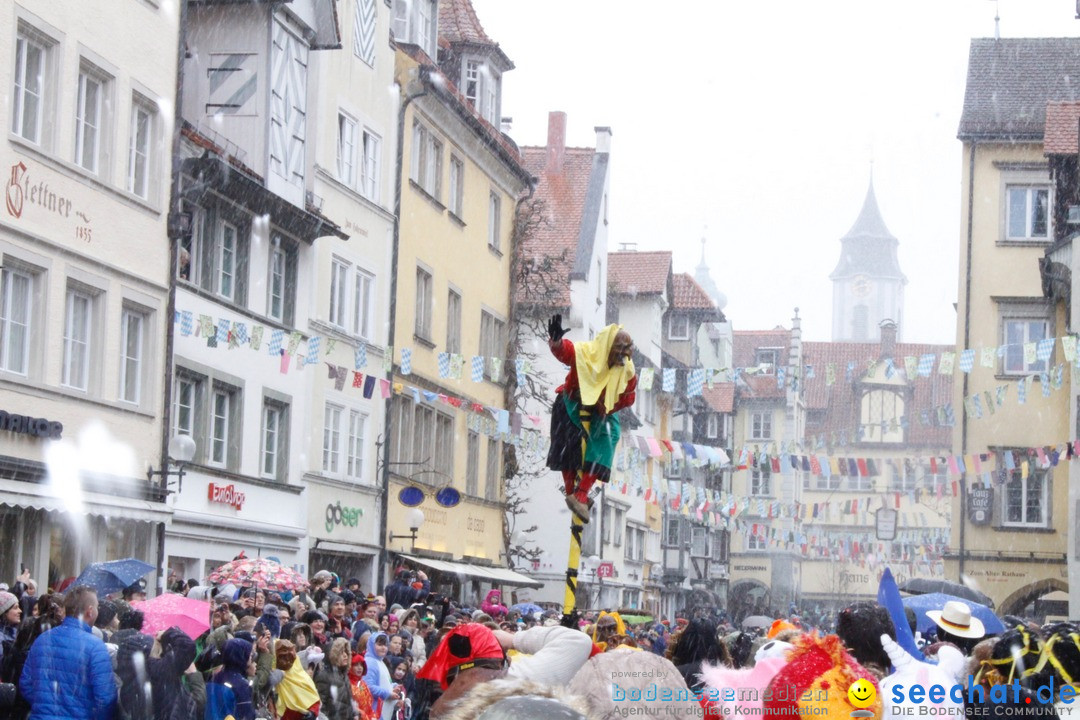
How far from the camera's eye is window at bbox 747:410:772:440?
85.1 m

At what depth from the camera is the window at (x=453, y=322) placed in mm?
36562

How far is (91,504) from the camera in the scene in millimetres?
20406

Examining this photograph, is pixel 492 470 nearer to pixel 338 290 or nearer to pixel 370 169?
pixel 370 169

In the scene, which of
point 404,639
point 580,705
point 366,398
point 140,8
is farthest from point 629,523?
point 580,705

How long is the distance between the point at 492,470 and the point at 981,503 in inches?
492

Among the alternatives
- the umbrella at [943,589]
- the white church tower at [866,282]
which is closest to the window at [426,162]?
the umbrella at [943,589]

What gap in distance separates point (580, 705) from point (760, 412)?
82281 mm

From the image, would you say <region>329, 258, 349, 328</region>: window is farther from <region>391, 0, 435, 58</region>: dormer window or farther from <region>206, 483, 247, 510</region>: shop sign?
<region>391, 0, 435, 58</region>: dormer window

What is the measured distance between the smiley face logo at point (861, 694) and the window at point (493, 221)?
3348 centimetres

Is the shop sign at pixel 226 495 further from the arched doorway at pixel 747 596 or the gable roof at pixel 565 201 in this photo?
the arched doorway at pixel 747 596

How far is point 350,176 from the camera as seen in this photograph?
101 feet

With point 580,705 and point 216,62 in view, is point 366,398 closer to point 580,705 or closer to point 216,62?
point 216,62

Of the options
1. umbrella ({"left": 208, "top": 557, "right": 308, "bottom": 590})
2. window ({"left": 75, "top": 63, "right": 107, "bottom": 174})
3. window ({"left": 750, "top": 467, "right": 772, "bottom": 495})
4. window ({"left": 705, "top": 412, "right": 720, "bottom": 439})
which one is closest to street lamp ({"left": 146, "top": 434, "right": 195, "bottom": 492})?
umbrella ({"left": 208, "top": 557, "right": 308, "bottom": 590})

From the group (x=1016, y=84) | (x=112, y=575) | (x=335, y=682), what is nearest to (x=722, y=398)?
(x=1016, y=84)
